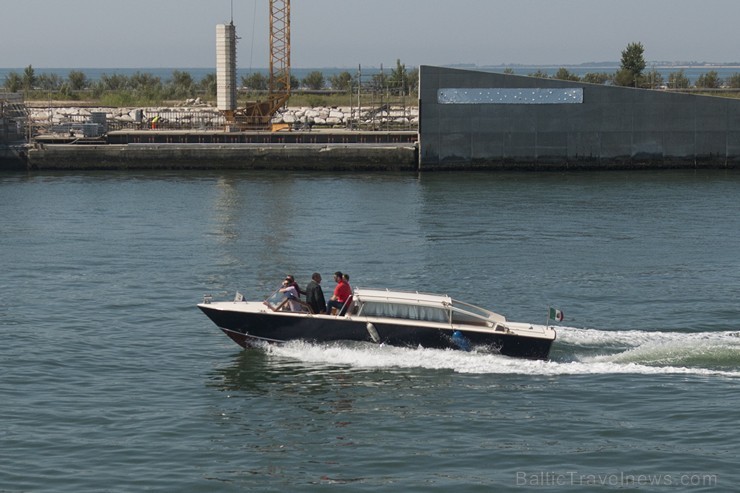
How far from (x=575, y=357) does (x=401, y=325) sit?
416 centimetres

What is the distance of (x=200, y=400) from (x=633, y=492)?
9.24 meters

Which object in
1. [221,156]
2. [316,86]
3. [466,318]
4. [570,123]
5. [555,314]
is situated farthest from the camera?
[316,86]

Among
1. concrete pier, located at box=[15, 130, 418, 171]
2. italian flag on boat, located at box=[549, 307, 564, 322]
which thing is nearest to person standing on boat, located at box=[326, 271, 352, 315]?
italian flag on boat, located at box=[549, 307, 564, 322]

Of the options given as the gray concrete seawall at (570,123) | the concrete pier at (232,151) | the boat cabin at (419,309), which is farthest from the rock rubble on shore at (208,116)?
the boat cabin at (419,309)

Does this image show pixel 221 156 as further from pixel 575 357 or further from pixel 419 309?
pixel 575 357

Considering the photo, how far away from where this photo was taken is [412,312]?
2566 cm

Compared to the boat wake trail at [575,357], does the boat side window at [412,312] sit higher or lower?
higher

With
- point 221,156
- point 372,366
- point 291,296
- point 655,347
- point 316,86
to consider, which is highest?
point 316,86

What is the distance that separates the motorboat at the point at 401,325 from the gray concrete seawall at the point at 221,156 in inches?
1550

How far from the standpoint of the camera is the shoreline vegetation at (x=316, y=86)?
270 feet

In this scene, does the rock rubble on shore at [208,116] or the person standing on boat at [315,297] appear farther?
the rock rubble on shore at [208,116]

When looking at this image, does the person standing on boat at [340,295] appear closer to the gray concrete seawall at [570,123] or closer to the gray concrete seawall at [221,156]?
the gray concrete seawall at [570,123]

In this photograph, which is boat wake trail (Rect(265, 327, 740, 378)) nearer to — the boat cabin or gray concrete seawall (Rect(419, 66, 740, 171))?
the boat cabin

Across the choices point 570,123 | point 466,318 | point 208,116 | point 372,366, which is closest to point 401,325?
point 372,366
